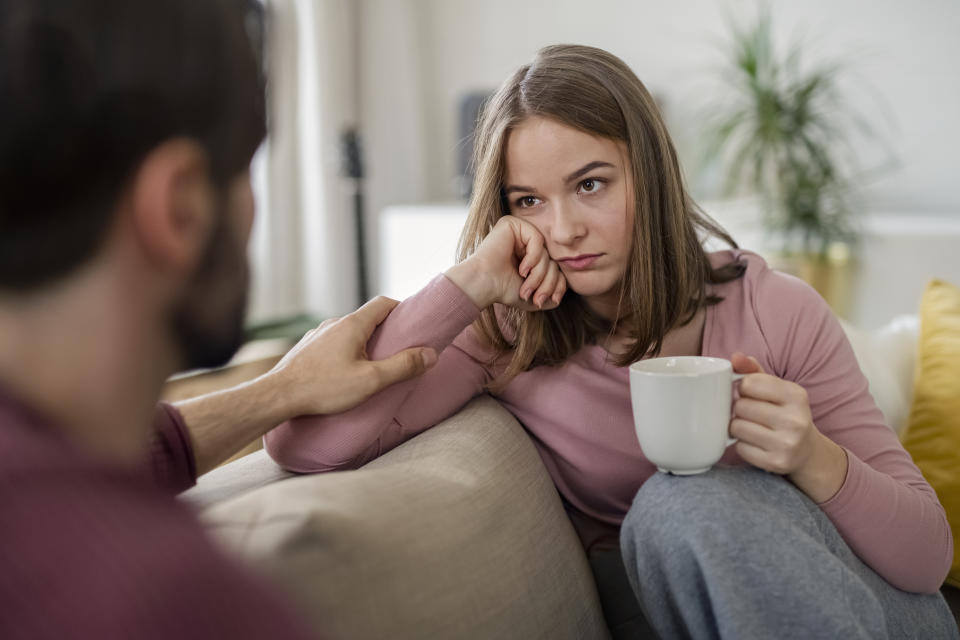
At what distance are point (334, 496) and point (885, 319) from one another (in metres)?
2.54

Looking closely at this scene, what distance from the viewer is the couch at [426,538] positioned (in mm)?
635

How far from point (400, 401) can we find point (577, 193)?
0.34m

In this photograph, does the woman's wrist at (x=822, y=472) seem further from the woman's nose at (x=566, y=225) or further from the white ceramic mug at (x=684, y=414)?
the woman's nose at (x=566, y=225)

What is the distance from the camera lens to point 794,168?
9.57ft

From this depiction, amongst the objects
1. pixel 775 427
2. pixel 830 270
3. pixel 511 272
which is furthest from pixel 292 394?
pixel 830 270

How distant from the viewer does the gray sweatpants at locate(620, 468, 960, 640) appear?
0.75 meters

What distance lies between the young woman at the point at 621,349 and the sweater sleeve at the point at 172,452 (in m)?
0.12

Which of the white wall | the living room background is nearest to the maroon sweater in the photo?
the living room background

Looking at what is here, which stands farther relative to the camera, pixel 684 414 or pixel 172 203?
pixel 684 414

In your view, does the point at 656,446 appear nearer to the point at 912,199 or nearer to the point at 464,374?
the point at 464,374

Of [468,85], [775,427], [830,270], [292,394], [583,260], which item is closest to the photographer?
[775,427]

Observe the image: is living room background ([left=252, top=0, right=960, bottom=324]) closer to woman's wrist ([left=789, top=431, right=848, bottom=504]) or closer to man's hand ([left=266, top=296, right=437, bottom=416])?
woman's wrist ([left=789, top=431, right=848, bottom=504])

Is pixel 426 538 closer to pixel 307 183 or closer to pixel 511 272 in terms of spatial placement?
pixel 511 272

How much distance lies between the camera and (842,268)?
112 inches
